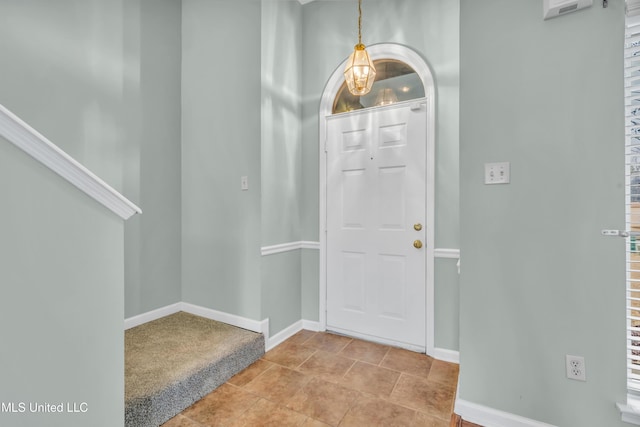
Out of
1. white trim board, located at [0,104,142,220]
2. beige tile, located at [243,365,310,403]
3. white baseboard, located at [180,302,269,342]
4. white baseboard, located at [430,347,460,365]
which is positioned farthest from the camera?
white baseboard, located at [180,302,269,342]

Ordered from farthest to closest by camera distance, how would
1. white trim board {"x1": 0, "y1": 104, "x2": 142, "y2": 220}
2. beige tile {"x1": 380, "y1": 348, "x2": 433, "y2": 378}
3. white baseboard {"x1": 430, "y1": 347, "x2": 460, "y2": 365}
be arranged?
white baseboard {"x1": 430, "y1": 347, "x2": 460, "y2": 365} < beige tile {"x1": 380, "y1": 348, "x2": 433, "y2": 378} < white trim board {"x1": 0, "y1": 104, "x2": 142, "y2": 220}

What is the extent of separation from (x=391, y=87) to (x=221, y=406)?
2718mm

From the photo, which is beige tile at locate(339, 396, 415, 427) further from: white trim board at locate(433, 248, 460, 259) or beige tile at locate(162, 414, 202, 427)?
white trim board at locate(433, 248, 460, 259)

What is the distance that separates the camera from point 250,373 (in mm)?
2127

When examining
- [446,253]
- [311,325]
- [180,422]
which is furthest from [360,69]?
[180,422]

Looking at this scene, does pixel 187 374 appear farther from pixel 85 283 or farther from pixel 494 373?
pixel 494 373

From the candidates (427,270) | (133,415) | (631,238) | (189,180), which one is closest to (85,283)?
(133,415)

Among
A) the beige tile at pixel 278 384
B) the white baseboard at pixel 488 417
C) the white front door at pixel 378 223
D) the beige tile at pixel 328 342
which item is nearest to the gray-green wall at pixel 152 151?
the beige tile at pixel 278 384

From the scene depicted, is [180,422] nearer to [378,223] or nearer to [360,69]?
[378,223]

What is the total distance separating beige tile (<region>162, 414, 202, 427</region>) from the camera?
5.30 ft

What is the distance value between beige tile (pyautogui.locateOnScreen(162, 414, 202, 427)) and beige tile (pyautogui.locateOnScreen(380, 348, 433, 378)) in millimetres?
1325

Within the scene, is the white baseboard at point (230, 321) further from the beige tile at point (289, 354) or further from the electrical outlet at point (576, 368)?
the electrical outlet at point (576, 368)

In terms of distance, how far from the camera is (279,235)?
2.65 meters

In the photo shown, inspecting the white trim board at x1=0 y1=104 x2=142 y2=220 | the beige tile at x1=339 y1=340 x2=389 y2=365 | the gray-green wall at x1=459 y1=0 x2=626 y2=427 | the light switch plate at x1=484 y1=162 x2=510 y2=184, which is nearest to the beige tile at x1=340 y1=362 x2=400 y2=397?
the beige tile at x1=339 y1=340 x2=389 y2=365
